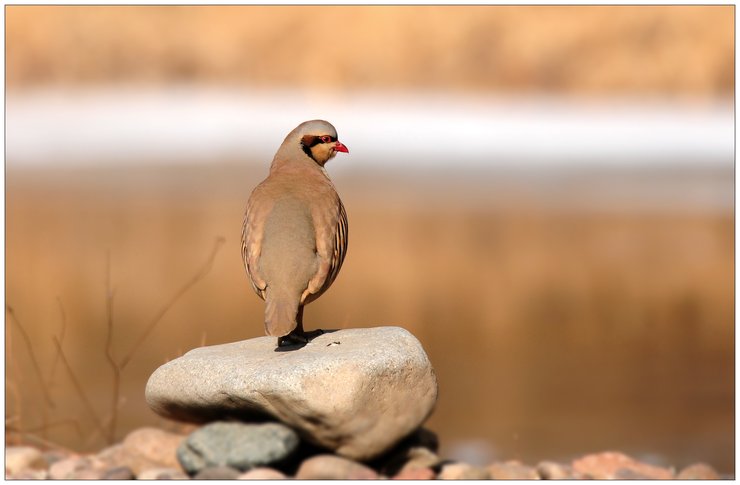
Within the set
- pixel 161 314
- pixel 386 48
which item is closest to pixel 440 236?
pixel 161 314

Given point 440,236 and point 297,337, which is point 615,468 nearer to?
point 297,337

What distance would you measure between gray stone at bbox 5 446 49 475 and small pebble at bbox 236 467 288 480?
1357 mm

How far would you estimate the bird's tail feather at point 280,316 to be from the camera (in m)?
→ 6.28

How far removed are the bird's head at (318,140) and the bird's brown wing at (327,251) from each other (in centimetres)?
46

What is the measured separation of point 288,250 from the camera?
21.2 ft

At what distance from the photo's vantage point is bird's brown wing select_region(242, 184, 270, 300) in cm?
651

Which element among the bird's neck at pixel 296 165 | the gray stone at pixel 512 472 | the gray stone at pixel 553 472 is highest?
the bird's neck at pixel 296 165

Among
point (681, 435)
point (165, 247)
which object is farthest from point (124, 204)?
point (681, 435)

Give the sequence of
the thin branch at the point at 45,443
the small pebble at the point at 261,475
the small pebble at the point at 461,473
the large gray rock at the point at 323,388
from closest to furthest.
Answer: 1. the small pebble at the point at 261,475
2. the large gray rock at the point at 323,388
3. the small pebble at the point at 461,473
4. the thin branch at the point at 45,443

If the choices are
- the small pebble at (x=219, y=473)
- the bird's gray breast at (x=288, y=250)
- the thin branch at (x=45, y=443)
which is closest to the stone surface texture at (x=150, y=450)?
the small pebble at (x=219, y=473)

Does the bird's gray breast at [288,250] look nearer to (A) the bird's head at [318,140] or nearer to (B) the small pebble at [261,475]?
(A) the bird's head at [318,140]

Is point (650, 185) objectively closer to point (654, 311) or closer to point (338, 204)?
point (654, 311)

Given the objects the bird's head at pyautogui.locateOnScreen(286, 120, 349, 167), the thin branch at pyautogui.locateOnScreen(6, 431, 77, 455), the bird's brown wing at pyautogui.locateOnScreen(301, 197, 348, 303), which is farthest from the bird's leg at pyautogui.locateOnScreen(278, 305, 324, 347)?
the thin branch at pyautogui.locateOnScreen(6, 431, 77, 455)

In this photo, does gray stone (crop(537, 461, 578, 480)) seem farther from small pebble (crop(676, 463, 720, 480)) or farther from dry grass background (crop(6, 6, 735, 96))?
dry grass background (crop(6, 6, 735, 96))
